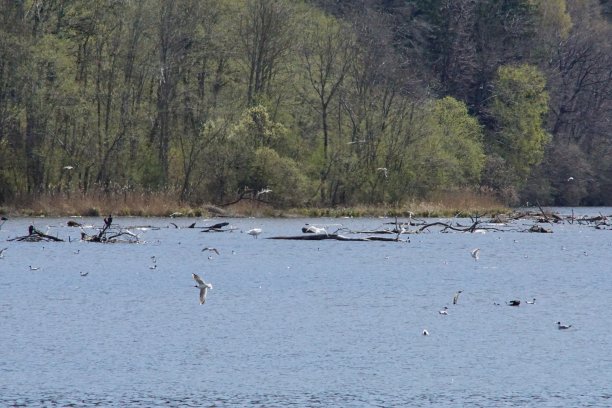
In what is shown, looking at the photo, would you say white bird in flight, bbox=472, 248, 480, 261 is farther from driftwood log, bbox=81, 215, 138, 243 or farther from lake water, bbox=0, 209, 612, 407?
driftwood log, bbox=81, 215, 138, 243

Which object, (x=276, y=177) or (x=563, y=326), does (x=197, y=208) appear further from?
(x=563, y=326)

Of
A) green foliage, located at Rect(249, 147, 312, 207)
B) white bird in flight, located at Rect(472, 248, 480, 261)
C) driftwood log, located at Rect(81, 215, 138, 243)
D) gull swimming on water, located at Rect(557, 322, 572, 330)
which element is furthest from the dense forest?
gull swimming on water, located at Rect(557, 322, 572, 330)

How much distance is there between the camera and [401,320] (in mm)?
25328

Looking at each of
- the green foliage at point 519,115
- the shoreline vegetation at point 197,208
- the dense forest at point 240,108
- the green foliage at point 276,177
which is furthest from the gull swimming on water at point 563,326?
the green foliage at point 519,115

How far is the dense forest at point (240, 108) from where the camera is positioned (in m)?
58.0

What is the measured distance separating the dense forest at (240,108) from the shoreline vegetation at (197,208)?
0.82 m

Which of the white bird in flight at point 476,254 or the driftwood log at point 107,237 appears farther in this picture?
the driftwood log at point 107,237

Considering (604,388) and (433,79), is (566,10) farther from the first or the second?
(604,388)

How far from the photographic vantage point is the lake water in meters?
18.4

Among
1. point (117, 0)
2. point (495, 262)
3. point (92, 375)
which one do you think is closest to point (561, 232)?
point (495, 262)

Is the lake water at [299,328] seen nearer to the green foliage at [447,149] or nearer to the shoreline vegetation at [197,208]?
the shoreline vegetation at [197,208]

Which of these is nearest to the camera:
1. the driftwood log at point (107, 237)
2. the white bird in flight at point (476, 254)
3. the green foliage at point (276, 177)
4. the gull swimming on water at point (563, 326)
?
the gull swimming on water at point (563, 326)

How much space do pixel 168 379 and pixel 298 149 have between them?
46.4 meters

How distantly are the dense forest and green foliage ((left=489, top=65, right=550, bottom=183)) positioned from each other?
0.12 m
